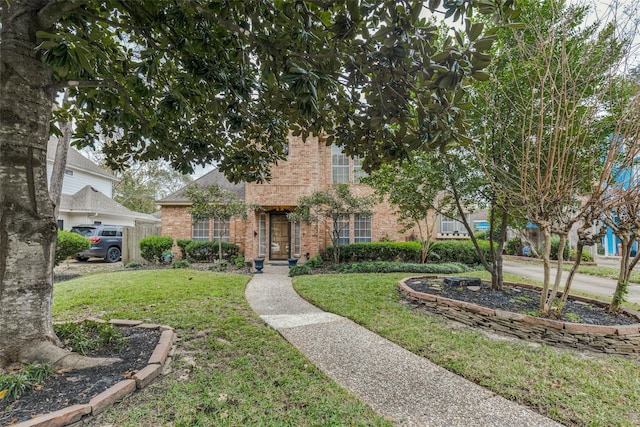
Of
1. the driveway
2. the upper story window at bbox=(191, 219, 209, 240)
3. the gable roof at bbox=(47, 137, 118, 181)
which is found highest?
the gable roof at bbox=(47, 137, 118, 181)

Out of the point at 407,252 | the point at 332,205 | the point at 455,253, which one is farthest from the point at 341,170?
the point at 455,253

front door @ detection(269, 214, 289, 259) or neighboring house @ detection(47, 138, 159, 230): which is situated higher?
neighboring house @ detection(47, 138, 159, 230)

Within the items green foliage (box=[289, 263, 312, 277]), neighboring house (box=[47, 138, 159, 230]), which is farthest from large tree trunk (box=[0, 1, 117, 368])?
neighboring house (box=[47, 138, 159, 230])

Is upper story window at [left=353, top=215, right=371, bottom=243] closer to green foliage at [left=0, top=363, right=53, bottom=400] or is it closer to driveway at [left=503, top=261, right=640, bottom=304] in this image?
driveway at [left=503, top=261, right=640, bottom=304]

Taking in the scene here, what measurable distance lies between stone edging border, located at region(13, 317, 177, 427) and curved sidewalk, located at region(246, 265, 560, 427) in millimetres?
1546

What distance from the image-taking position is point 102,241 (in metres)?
13.7

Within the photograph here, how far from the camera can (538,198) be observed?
4.35 metres

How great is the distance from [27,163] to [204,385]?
8.46 ft

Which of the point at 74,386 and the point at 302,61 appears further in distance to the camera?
the point at 302,61

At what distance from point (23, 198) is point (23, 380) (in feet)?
5.03

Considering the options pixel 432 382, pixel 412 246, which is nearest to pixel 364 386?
pixel 432 382

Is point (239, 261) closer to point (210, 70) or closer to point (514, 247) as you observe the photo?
point (210, 70)

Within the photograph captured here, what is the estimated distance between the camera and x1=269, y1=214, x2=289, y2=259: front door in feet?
45.1

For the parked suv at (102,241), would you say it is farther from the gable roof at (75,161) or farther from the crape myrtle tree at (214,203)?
the gable roof at (75,161)
